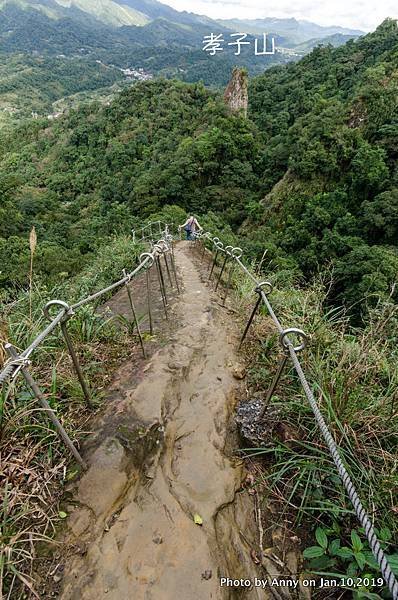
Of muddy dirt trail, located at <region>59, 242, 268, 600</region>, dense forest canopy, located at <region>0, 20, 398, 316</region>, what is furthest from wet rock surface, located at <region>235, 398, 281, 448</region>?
dense forest canopy, located at <region>0, 20, 398, 316</region>

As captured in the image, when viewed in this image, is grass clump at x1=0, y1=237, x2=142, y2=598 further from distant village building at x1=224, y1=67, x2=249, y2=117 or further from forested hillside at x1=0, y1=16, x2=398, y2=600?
distant village building at x1=224, y1=67, x2=249, y2=117

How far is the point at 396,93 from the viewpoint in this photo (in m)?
23.3

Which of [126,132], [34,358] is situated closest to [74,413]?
[34,358]

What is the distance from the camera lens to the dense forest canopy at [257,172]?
18891 millimetres

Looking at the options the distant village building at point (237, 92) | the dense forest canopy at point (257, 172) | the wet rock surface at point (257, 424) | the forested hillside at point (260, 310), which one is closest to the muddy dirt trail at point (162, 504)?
the forested hillside at point (260, 310)

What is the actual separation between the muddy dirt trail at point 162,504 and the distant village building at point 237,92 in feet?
140

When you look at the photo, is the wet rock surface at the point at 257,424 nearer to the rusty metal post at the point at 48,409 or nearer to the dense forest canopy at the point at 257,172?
the rusty metal post at the point at 48,409

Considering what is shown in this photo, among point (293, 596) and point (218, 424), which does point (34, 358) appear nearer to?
point (218, 424)

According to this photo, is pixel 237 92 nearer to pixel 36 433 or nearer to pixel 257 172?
pixel 257 172

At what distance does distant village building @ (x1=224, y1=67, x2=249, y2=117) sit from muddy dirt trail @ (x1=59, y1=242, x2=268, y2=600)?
1683 inches

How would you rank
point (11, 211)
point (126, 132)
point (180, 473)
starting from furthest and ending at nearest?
point (126, 132) → point (11, 211) → point (180, 473)

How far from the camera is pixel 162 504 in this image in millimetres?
2010

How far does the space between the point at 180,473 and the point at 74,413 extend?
80 centimetres

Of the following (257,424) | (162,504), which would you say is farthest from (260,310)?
(162,504)
